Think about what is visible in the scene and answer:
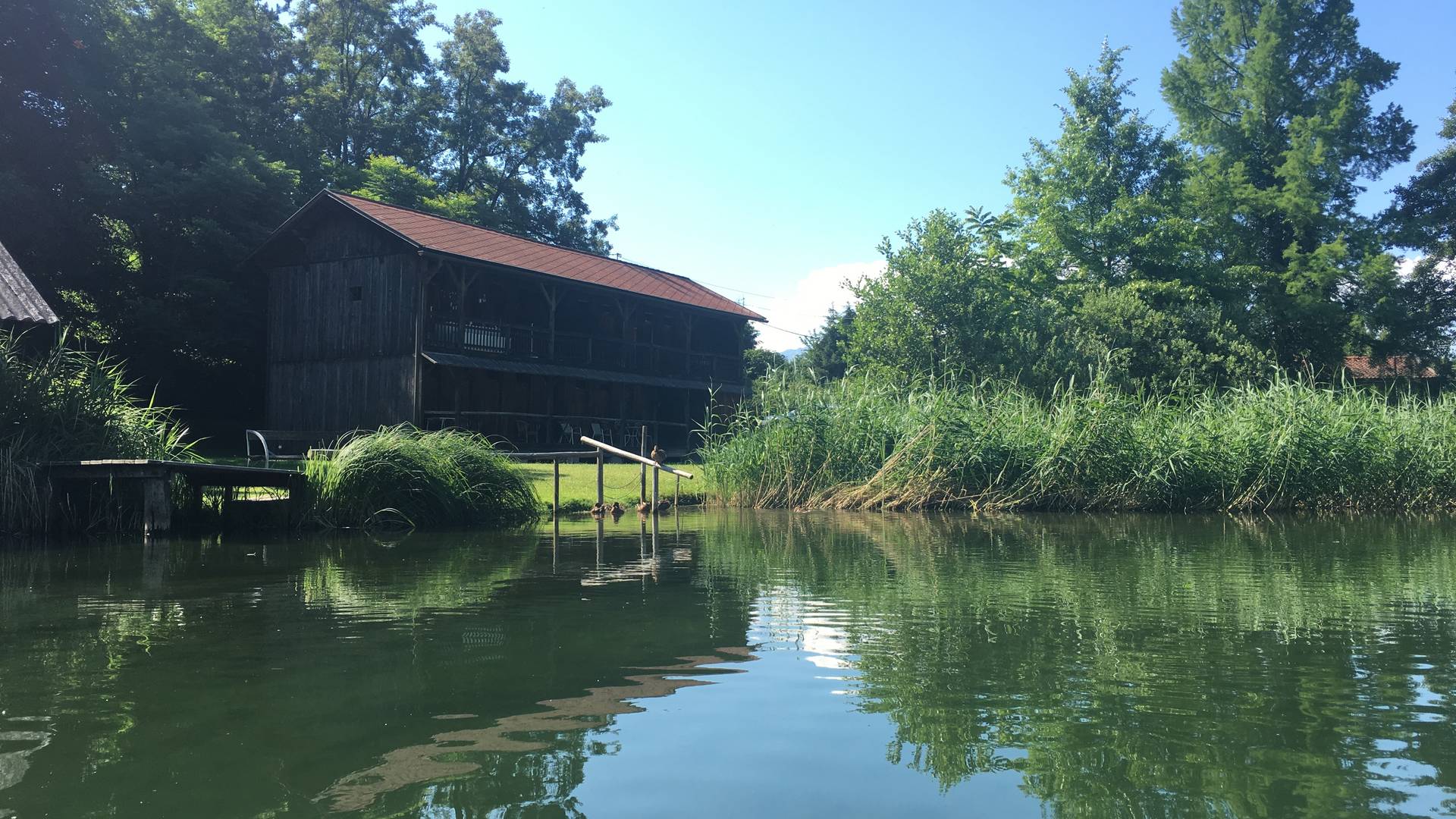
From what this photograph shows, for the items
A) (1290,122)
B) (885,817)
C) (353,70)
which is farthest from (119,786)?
(353,70)

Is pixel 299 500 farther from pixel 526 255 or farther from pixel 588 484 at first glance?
pixel 526 255

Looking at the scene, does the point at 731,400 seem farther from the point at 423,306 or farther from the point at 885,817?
the point at 885,817

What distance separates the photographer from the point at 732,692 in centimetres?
429

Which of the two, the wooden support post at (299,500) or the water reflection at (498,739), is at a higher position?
the wooden support post at (299,500)

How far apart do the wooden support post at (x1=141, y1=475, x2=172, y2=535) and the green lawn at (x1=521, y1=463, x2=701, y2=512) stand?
14.7 feet

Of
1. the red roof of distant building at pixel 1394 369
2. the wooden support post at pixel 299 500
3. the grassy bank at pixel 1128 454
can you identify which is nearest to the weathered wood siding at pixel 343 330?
the wooden support post at pixel 299 500

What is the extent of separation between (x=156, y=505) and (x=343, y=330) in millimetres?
14456

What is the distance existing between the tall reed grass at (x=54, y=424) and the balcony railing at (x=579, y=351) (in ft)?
36.3

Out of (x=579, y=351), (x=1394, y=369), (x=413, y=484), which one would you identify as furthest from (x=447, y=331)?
(x=1394, y=369)

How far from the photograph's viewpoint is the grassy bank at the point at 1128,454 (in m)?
15.6

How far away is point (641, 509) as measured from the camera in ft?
53.5

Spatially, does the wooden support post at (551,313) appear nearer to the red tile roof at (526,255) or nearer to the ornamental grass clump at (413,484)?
the red tile roof at (526,255)

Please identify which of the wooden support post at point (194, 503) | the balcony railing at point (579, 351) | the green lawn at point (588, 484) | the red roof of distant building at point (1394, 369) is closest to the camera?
the wooden support post at point (194, 503)

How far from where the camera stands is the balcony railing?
24562 millimetres
